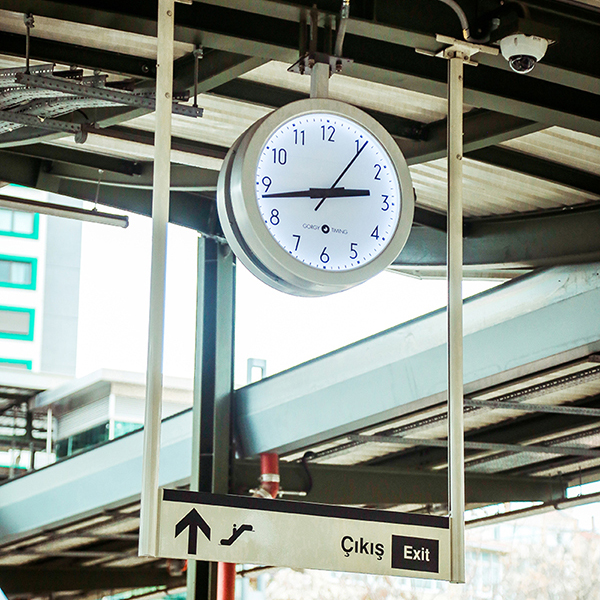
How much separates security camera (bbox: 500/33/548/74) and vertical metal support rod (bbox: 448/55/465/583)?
22 centimetres

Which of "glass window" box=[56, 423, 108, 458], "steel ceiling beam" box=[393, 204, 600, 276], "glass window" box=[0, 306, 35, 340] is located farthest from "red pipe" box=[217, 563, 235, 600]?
"glass window" box=[0, 306, 35, 340]

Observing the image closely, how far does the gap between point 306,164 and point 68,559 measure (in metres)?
14.3

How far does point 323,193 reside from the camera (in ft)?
12.3

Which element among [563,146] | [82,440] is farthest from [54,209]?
[82,440]

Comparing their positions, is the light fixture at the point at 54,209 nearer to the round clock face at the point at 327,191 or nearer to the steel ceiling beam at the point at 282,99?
the steel ceiling beam at the point at 282,99

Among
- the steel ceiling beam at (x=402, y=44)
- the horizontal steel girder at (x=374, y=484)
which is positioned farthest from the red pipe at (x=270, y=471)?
the steel ceiling beam at (x=402, y=44)

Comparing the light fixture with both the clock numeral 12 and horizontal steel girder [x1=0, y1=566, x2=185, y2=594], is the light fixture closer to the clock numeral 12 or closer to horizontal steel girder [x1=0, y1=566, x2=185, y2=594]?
the clock numeral 12

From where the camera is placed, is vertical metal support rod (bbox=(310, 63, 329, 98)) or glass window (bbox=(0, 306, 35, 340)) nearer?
vertical metal support rod (bbox=(310, 63, 329, 98))

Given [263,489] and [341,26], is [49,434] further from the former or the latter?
[341,26]

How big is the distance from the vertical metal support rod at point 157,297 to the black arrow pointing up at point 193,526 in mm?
77

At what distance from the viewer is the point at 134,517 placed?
13.2 metres

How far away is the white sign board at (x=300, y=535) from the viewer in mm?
3162

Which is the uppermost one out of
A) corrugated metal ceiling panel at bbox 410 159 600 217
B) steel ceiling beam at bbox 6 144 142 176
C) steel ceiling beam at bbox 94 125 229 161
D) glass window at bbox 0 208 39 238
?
glass window at bbox 0 208 39 238

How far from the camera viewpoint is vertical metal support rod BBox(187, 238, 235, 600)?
32.9 feet
